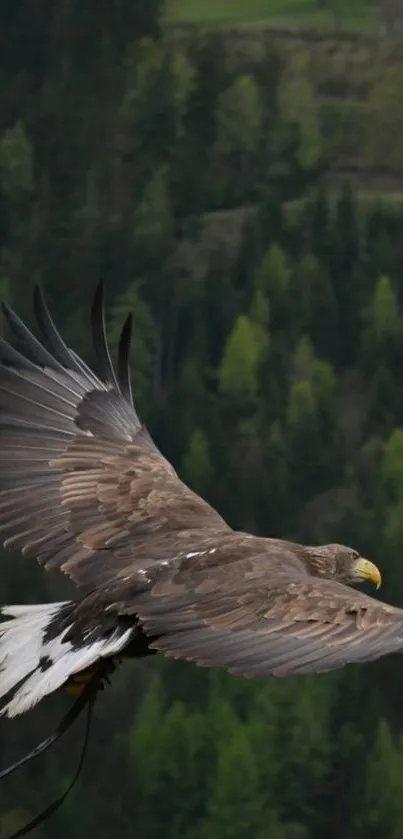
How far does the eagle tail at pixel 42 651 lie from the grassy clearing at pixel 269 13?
31.1 meters

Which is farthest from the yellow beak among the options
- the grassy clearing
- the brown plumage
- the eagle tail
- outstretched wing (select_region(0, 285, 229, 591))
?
the grassy clearing

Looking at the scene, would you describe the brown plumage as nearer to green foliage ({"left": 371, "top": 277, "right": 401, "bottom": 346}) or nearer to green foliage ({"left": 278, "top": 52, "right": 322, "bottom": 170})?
green foliage ({"left": 371, "top": 277, "right": 401, "bottom": 346})

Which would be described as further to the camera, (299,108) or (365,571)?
(299,108)

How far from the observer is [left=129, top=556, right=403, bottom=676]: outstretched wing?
6688 mm

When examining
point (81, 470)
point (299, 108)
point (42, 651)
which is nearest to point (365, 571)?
point (81, 470)

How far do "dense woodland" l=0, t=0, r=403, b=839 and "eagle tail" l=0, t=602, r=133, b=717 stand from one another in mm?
21641

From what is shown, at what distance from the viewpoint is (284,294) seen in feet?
123

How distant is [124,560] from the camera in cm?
807

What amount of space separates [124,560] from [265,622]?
1229 mm

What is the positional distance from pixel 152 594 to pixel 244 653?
80 centimetres

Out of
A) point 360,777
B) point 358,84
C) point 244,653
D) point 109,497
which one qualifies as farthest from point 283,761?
point 244,653

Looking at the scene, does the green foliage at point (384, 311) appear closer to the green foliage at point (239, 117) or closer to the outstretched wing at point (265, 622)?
the green foliage at point (239, 117)

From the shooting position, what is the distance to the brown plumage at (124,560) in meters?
6.87

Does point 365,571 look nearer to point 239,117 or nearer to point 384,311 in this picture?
point 384,311
